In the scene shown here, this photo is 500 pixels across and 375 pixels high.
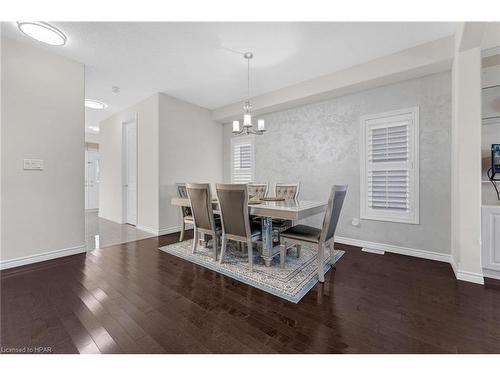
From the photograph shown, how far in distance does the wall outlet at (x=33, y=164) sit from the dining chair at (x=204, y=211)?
1.84 metres

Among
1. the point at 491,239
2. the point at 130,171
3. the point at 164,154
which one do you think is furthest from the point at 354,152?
the point at 130,171

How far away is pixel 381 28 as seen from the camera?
2.24 metres

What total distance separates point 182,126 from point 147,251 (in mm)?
2588

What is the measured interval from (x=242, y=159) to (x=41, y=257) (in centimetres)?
369

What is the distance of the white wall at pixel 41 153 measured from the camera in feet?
7.95

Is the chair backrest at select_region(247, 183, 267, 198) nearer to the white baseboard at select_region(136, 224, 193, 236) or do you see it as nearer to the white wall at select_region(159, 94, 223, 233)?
the white wall at select_region(159, 94, 223, 233)

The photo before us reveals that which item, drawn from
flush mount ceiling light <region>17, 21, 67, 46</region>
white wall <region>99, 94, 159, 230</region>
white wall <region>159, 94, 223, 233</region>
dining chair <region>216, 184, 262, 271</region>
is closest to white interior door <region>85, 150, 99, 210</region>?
white wall <region>99, 94, 159, 230</region>

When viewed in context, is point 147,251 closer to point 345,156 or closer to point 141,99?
point 141,99

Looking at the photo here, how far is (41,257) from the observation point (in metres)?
2.63

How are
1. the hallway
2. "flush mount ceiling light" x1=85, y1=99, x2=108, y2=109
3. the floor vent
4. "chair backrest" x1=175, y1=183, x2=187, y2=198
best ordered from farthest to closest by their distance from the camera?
"flush mount ceiling light" x1=85, y1=99, x2=108, y2=109 → "chair backrest" x1=175, y1=183, x2=187, y2=198 → the hallway → the floor vent

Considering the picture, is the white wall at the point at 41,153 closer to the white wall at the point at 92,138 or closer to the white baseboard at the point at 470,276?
the white baseboard at the point at 470,276

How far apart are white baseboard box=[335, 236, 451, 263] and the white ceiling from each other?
2625 mm

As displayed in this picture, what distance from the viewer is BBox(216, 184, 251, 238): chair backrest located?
2254 millimetres
